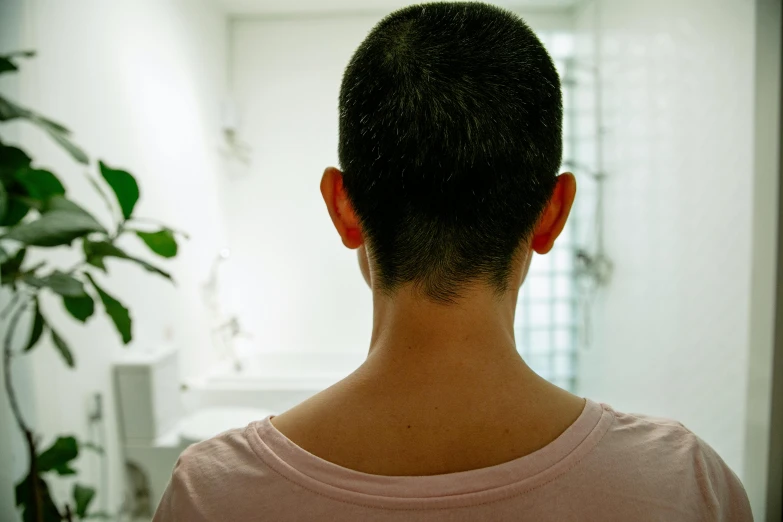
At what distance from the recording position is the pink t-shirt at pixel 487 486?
1.32 feet

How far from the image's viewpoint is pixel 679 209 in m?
2.14

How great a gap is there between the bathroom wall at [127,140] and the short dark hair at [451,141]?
4.74ft

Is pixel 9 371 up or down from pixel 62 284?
down

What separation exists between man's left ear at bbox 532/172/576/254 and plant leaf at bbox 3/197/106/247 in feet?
2.29

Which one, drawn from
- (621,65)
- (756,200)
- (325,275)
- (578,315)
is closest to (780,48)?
(756,200)

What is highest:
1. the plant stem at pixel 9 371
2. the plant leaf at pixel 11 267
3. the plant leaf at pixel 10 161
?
the plant leaf at pixel 10 161

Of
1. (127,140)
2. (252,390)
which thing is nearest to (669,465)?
(127,140)

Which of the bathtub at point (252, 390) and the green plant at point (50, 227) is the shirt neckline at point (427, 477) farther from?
the bathtub at point (252, 390)

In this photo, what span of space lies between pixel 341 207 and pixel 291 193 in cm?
341

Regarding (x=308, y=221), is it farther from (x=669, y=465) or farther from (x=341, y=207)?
(x=669, y=465)

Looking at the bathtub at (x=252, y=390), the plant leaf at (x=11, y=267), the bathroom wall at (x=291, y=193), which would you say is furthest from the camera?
the bathroom wall at (x=291, y=193)

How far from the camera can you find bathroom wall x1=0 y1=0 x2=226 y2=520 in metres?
1.67

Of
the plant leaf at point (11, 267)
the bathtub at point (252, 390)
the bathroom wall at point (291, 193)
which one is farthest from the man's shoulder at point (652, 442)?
the bathroom wall at point (291, 193)

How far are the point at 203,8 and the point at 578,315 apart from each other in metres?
3.02
